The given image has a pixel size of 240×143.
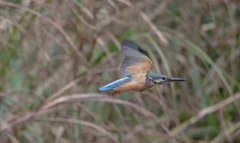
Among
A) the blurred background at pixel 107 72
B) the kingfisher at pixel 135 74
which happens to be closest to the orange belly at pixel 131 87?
the kingfisher at pixel 135 74

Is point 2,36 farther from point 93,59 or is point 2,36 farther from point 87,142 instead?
point 87,142

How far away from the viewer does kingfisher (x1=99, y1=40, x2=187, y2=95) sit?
0.54 m

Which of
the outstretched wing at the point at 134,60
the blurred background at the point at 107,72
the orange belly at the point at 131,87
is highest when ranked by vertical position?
the outstretched wing at the point at 134,60

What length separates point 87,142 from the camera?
172cm

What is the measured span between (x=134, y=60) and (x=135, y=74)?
0.08 feet

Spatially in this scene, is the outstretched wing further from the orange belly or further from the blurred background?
the blurred background

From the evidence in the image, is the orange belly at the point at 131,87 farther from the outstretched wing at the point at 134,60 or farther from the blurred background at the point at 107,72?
the blurred background at the point at 107,72

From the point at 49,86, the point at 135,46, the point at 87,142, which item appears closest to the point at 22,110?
the point at 49,86

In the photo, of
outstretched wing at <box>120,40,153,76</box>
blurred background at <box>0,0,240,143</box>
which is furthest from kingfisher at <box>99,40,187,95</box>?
blurred background at <box>0,0,240,143</box>

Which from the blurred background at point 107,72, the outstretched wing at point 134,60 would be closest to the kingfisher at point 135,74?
the outstretched wing at point 134,60

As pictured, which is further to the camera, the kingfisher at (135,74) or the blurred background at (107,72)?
the blurred background at (107,72)

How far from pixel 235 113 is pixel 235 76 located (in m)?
0.36

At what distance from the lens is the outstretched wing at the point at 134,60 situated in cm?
56

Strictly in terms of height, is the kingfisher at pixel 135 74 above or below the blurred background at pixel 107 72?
above
